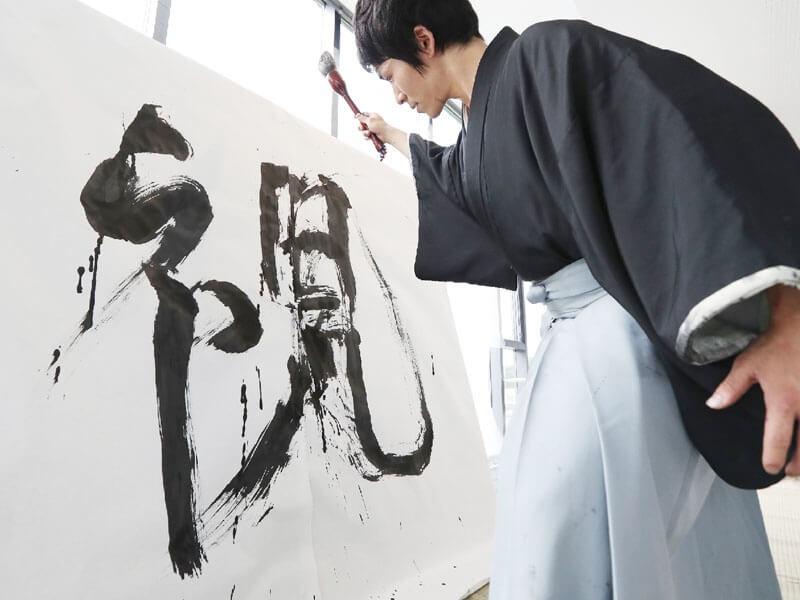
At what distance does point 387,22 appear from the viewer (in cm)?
65

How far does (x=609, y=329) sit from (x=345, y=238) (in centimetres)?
73

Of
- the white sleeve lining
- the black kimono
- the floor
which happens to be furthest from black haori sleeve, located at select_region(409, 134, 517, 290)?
the floor

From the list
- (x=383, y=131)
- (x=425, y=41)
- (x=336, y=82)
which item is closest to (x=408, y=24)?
(x=425, y=41)

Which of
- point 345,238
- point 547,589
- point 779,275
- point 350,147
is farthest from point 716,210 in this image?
point 350,147

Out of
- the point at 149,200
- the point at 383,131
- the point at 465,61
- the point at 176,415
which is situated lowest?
the point at 176,415

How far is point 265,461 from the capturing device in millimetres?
736

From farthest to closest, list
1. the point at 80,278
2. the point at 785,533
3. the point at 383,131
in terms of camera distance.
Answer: the point at 785,533, the point at 383,131, the point at 80,278

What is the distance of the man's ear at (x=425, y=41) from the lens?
0.65 meters

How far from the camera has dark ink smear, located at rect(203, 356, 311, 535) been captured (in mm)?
661

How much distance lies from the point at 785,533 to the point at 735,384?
155 cm

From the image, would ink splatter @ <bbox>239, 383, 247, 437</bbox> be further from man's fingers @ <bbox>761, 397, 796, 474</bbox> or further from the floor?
man's fingers @ <bbox>761, 397, 796, 474</bbox>

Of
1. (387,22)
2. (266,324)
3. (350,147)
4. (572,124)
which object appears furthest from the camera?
(350,147)

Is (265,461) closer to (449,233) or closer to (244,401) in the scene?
(244,401)

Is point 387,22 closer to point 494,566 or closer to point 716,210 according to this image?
point 716,210
